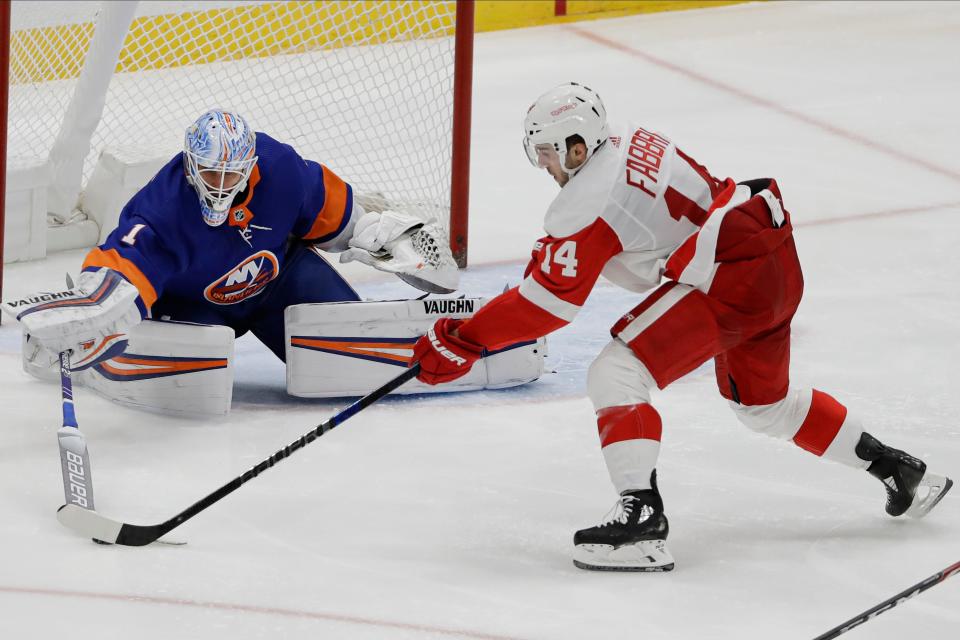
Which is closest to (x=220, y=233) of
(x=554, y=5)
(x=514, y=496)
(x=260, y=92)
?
(x=514, y=496)

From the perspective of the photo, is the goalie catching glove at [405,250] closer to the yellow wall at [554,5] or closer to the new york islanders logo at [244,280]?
the new york islanders logo at [244,280]

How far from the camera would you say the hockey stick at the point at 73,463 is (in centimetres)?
337

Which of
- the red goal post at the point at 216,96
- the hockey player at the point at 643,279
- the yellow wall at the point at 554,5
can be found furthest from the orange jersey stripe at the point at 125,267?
the yellow wall at the point at 554,5

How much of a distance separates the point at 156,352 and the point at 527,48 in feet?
13.3

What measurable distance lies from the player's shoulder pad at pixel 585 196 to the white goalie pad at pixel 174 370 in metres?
1.00

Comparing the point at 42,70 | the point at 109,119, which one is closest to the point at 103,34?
the point at 42,70

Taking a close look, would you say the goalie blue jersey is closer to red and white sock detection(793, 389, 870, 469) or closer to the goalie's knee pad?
the goalie's knee pad

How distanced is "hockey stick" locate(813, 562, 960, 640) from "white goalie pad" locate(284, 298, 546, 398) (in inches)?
58.5

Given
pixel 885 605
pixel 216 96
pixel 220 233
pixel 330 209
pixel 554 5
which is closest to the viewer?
pixel 885 605

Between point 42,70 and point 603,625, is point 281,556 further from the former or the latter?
point 42,70

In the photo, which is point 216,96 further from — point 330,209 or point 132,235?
point 132,235

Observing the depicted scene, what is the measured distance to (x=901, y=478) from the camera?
3346mm

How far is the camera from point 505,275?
509 cm

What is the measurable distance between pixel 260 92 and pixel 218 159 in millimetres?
2283
